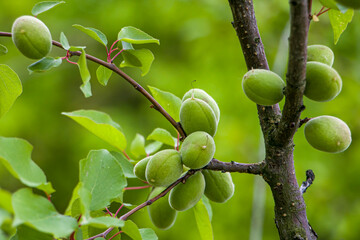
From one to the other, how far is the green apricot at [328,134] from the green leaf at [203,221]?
0.37 metres

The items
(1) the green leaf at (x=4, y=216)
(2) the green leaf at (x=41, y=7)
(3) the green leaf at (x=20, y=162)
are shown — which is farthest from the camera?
(2) the green leaf at (x=41, y=7)

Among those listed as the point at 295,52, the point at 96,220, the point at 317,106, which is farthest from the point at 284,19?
the point at 96,220

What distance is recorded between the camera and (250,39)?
1.09 meters

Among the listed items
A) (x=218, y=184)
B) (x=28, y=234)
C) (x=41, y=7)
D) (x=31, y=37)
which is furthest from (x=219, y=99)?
(x=28, y=234)

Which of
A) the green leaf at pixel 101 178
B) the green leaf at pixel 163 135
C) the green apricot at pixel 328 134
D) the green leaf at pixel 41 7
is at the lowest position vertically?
the green leaf at pixel 163 135

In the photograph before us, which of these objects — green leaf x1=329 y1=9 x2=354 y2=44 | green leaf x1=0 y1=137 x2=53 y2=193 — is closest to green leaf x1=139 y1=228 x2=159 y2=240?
green leaf x1=0 y1=137 x2=53 y2=193

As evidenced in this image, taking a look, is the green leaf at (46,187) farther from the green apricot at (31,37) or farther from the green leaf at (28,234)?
the green apricot at (31,37)

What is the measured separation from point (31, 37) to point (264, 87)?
53 centimetres

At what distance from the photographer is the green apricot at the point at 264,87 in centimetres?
91

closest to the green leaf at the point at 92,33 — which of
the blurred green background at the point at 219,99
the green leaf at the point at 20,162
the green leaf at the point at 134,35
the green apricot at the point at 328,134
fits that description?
the green leaf at the point at 134,35

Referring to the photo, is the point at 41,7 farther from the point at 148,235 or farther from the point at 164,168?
the point at 148,235

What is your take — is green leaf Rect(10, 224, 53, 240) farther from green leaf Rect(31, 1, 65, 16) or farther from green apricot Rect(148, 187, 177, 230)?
green leaf Rect(31, 1, 65, 16)

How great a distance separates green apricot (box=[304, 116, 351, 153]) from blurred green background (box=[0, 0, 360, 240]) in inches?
60.0

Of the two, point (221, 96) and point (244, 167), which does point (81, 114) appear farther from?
point (221, 96)
